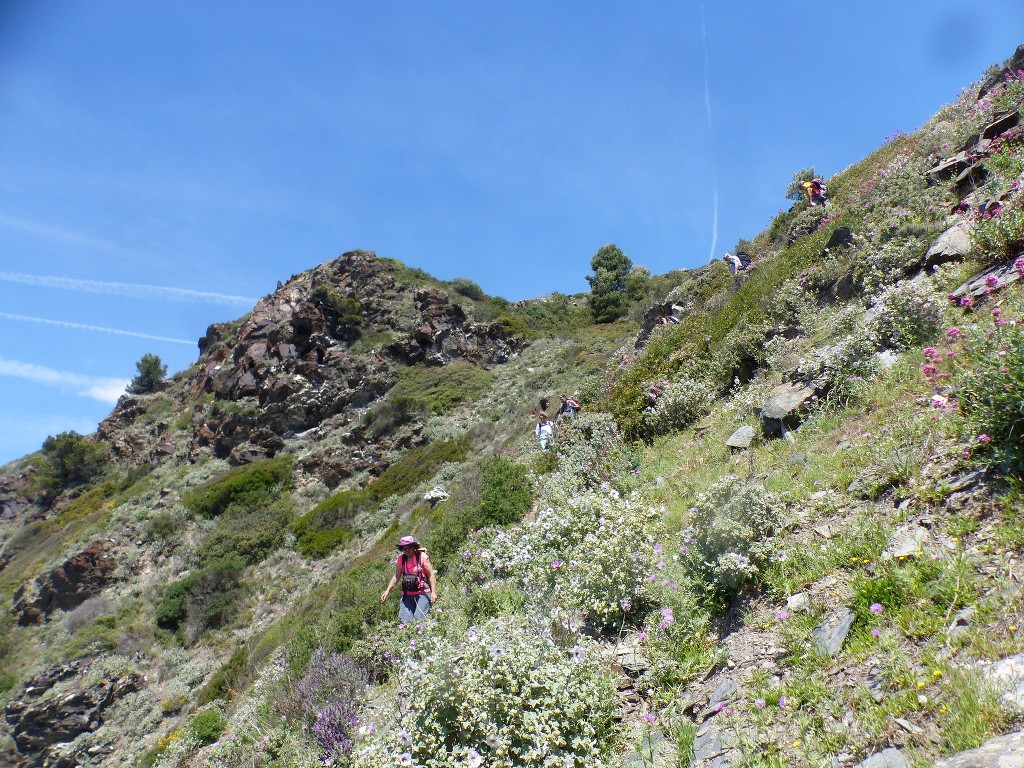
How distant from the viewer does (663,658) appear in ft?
12.8

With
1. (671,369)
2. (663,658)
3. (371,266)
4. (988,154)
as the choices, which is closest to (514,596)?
(663,658)

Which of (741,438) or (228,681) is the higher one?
(741,438)

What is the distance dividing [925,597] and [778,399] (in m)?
4.20

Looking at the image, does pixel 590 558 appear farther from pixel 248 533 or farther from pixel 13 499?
pixel 13 499

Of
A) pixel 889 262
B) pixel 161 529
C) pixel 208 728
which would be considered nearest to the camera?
pixel 889 262

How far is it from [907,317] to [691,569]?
13.2 feet

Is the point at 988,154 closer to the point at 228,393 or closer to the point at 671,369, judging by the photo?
the point at 671,369

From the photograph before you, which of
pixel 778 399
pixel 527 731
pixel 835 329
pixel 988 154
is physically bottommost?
pixel 527 731

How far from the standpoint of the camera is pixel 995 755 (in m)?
1.92

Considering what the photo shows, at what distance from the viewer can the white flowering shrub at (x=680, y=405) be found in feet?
31.7

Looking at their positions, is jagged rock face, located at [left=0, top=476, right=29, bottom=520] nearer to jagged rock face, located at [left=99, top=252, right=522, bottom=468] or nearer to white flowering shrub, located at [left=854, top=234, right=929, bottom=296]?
jagged rock face, located at [left=99, top=252, right=522, bottom=468]

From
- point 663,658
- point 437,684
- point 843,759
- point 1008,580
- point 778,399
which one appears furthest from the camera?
point 778,399

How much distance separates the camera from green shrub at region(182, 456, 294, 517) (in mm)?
24562

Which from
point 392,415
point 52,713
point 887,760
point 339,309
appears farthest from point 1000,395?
point 339,309
